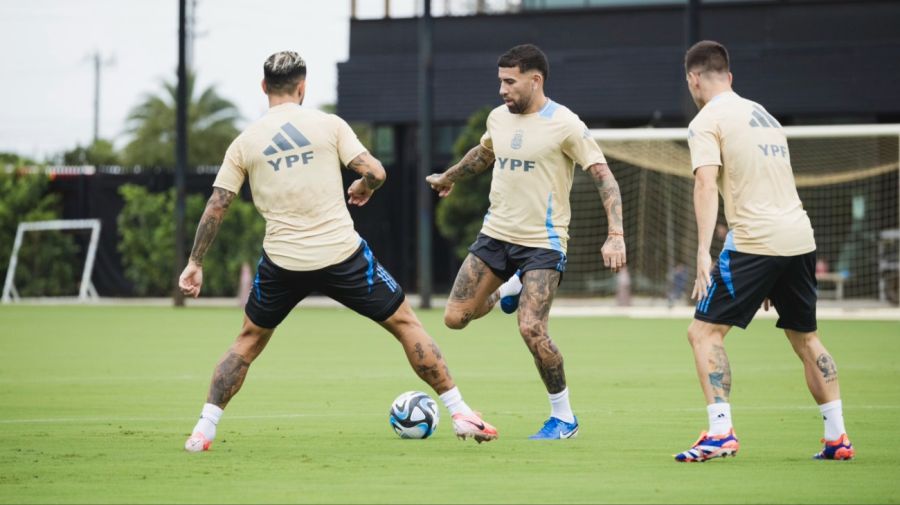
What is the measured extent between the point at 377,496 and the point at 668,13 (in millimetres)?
29779

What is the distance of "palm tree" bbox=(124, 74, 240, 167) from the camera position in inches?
2534

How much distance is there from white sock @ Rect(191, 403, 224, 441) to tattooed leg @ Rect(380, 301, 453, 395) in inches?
47.2

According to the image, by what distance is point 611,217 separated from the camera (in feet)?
31.5

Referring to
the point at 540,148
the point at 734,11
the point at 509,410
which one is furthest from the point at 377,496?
the point at 734,11

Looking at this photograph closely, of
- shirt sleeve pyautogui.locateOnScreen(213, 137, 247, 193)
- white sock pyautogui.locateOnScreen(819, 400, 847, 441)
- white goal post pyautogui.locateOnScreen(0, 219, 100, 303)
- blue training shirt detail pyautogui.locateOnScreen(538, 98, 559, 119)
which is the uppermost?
blue training shirt detail pyautogui.locateOnScreen(538, 98, 559, 119)

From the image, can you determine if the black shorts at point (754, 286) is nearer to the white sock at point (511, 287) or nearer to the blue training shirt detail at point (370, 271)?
the blue training shirt detail at point (370, 271)

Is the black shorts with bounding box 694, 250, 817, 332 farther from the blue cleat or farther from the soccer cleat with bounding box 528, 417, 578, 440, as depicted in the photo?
the blue cleat

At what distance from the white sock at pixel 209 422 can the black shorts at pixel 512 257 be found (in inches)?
84.6

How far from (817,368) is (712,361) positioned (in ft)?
2.33

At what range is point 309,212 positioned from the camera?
8820 mm

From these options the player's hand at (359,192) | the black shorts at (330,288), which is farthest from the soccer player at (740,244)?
the player's hand at (359,192)

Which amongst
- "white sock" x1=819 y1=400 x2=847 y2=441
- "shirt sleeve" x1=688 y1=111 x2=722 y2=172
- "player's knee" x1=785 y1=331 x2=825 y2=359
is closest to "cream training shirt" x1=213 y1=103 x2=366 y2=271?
"shirt sleeve" x1=688 y1=111 x2=722 y2=172

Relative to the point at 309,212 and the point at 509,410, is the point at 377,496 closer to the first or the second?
the point at 309,212

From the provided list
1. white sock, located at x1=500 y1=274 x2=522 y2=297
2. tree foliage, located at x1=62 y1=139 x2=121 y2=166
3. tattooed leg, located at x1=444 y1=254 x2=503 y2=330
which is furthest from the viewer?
tree foliage, located at x1=62 y1=139 x2=121 y2=166
